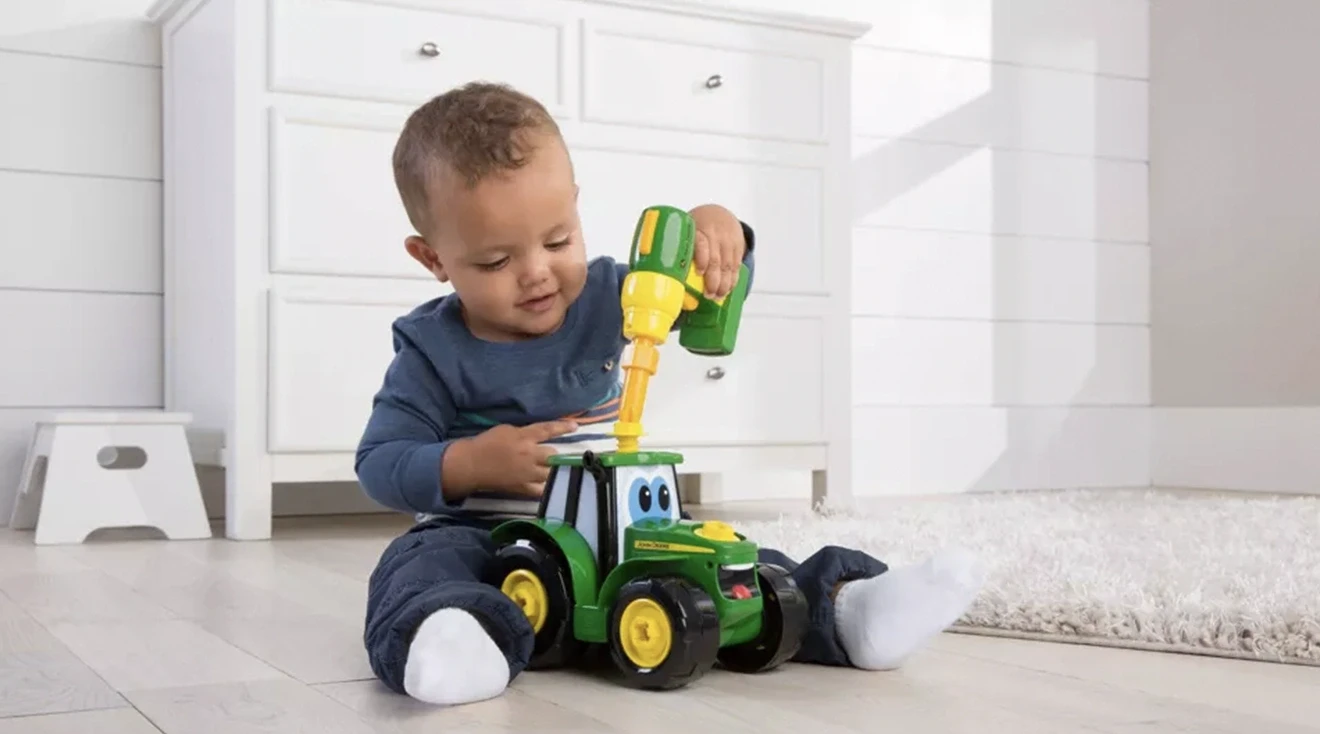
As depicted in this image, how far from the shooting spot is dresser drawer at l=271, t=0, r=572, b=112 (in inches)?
88.2

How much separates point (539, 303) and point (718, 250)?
0.20 meters

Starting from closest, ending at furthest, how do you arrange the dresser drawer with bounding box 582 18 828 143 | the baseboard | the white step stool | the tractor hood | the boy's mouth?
the tractor hood
the boy's mouth
the white step stool
the dresser drawer with bounding box 582 18 828 143
the baseboard

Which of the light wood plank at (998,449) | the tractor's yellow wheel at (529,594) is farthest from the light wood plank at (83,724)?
the light wood plank at (998,449)

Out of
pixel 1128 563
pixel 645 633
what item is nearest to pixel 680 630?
pixel 645 633

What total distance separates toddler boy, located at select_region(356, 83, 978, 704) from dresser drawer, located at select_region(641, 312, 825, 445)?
1.08 metres

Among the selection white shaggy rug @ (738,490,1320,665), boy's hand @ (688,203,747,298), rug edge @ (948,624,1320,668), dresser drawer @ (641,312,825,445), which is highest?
boy's hand @ (688,203,747,298)

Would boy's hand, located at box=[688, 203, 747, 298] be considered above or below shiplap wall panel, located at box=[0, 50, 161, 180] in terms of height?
below

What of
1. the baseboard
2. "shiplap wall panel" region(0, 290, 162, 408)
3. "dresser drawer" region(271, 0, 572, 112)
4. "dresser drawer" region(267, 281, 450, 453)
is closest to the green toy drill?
"dresser drawer" region(267, 281, 450, 453)

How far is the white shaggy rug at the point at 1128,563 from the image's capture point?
1.22 metres

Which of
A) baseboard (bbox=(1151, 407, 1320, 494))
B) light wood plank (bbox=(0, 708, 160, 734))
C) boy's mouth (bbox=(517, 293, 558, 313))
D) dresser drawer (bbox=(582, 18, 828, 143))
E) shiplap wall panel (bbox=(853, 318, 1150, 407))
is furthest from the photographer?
shiplap wall panel (bbox=(853, 318, 1150, 407))

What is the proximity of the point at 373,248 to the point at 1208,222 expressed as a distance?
2.20m

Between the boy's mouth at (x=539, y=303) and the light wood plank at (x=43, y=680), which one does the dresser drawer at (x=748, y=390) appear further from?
the light wood plank at (x=43, y=680)

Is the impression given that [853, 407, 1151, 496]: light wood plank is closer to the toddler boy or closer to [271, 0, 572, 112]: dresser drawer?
[271, 0, 572, 112]: dresser drawer

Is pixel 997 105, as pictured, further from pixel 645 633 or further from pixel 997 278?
pixel 645 633
